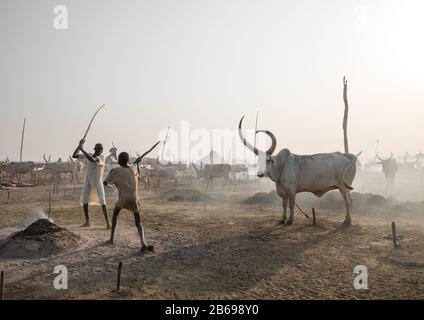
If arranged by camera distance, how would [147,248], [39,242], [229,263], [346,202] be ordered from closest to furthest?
[229,263] → [39,242] → [147,248] → [346,202]

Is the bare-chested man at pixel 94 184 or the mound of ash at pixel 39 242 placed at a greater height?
the bare-chested man at pixel 94 184

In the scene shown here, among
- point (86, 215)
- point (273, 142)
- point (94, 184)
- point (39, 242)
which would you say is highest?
point (273, 142)

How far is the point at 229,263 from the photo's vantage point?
651 cm

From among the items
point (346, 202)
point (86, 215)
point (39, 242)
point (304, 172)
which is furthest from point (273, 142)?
point (39, 242)

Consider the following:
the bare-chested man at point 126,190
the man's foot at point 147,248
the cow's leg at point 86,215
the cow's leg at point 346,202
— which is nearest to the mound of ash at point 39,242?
the bare-chested man at point 126,190

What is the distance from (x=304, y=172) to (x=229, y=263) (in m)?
5.38

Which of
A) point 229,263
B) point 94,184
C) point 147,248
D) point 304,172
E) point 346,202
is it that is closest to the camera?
point 229,263

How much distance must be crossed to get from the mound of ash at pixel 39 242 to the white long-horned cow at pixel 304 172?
6220 mm

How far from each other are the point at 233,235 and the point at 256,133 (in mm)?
3897

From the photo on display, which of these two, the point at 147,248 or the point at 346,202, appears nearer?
the point at 147,248

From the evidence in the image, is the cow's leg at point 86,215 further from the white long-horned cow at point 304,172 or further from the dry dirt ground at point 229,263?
the white long-horned cow at point 304,172

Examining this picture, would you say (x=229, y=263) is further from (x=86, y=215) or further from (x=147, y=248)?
(x=86, y=215)

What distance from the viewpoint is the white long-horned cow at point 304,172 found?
420 inches

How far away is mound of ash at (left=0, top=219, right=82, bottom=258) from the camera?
21.6ft
